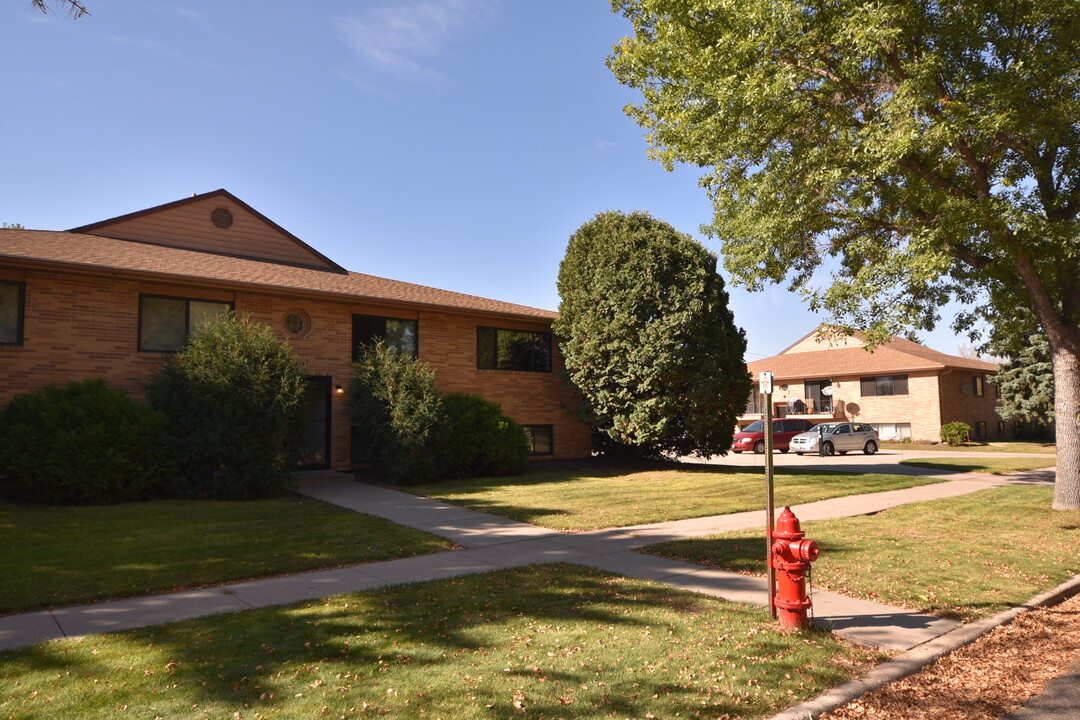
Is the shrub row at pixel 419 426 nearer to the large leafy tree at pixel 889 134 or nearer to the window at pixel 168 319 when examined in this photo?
the window at pixel 168 319

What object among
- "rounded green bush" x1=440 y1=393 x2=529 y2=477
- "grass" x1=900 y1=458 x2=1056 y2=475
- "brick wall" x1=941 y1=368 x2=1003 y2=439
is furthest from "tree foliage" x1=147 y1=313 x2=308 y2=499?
"brick wall" x1=941 y1=368 x2=1003 y2=439

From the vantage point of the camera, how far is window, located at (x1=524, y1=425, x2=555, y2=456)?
20.4m

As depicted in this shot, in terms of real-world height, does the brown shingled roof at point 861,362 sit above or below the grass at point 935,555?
above

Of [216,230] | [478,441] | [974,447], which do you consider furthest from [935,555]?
[974,447]

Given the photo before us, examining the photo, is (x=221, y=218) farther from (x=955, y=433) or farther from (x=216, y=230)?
(x=955, y=433)

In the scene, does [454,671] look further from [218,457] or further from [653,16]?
[653,16]

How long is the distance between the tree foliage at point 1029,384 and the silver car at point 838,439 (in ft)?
38.4

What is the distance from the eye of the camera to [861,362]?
131 ft

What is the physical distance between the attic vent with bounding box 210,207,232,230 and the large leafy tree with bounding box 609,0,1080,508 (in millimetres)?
11804

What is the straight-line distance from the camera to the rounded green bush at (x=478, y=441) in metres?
16.0

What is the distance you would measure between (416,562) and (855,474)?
14693 millimetres

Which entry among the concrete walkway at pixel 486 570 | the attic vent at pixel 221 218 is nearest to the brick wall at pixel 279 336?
the attic vent at pixel 221 218

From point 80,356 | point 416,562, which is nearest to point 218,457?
point 80,356

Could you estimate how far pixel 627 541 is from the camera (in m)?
9.20
